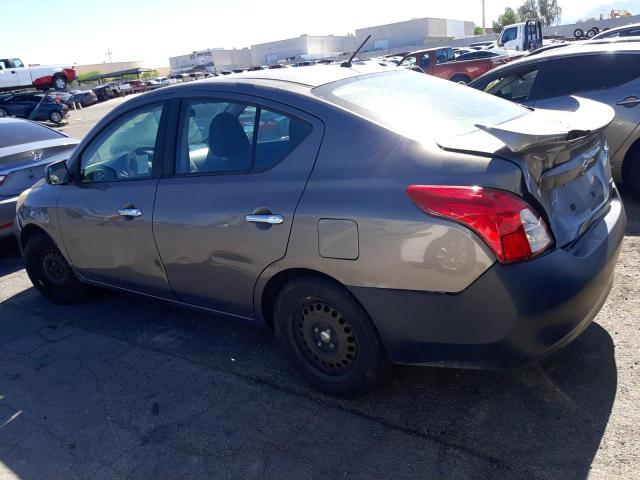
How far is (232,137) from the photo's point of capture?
3215mm

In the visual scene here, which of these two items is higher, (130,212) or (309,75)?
(309,75)

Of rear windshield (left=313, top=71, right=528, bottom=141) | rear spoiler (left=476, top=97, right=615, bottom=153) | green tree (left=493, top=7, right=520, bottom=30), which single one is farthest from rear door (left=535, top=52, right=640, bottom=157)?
green tree (left=493, top=7, right=520, bottom=30)

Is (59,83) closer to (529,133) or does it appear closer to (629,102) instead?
(629,102)

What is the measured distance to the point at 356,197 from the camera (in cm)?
256

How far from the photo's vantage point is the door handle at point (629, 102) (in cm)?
528

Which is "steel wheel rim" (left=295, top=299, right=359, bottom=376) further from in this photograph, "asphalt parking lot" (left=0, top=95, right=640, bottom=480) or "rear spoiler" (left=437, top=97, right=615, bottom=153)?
"rear spoiler" (left=437, top=97, right=615, bottom=153)

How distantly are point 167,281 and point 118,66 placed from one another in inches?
4263

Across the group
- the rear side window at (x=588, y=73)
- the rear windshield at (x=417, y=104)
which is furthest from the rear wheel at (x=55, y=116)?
the rear windshield at (x=417, y=104)

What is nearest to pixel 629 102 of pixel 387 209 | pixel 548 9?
pixel 387 209

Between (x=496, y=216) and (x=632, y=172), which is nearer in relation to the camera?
(x=496, y=216)

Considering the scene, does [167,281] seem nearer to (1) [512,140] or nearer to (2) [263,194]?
(2) [263,194]

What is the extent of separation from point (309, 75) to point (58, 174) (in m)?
2.12

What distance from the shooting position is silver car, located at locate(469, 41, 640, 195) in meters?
5.34

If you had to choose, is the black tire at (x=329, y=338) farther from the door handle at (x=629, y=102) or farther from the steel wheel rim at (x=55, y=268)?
the door handle at (x=629, y=102)
